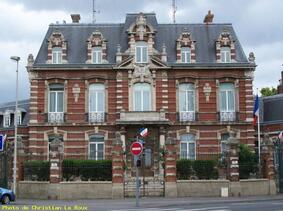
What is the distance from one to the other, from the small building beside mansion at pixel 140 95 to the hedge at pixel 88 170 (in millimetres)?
8468

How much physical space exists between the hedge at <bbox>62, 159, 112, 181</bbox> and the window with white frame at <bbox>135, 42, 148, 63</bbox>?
12.9m

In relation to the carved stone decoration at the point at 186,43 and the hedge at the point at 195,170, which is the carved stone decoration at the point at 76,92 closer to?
the carved stone decoration at the point at 186,43

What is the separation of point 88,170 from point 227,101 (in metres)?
15.6

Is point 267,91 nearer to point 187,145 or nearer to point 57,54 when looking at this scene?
point 187,145

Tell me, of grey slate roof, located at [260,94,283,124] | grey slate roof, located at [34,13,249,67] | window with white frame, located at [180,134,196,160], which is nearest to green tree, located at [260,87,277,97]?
grey slate roof, located at [260,94,283,124]

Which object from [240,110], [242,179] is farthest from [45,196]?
[240,110]

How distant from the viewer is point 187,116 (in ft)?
142

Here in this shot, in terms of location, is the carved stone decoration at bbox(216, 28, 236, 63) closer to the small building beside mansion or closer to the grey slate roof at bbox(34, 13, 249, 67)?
the small building beside mansion

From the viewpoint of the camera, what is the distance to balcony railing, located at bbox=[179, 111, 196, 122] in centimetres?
4303

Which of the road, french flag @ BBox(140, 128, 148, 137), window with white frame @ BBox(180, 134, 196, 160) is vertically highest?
french flag @ BBox(140, 128, 148, 137)

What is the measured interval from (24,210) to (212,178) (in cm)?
1445

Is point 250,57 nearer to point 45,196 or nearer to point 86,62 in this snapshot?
point 86,62

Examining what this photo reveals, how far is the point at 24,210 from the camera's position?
901 inches

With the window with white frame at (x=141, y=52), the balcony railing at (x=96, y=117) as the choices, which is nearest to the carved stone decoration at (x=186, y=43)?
the window with white frame at (x=141, y=52)
